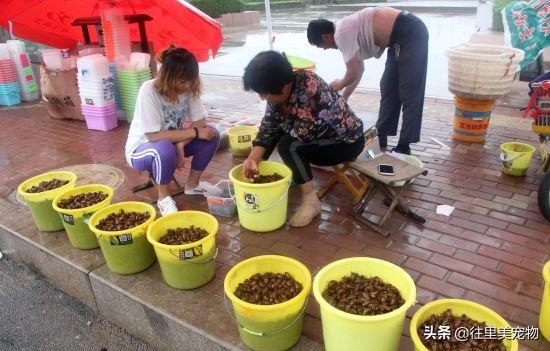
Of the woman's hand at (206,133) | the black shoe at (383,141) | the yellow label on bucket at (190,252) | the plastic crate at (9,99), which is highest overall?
the woman's hand at (206,133)

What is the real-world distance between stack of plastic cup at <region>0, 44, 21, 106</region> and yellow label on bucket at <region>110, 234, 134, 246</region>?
5.26 m

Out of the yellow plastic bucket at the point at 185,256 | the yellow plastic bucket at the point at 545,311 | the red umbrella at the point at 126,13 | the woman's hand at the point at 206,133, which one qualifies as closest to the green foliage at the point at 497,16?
the red umbrella at the point at 126,13

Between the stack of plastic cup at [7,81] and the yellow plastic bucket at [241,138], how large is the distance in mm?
4206

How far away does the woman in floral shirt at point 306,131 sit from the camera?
9.23ft

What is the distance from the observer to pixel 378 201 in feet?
A: 11.0

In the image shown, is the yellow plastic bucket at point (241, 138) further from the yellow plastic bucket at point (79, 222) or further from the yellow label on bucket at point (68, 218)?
the yellow label on bucket at point (68, 218)

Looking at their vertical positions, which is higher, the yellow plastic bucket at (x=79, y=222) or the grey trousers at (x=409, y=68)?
the grey trousers at (x=409, y=68)

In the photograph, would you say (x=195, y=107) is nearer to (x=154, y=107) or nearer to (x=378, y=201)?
(x=154, y=107)

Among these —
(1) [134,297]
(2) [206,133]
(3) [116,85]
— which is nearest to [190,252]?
(1) [134,297]

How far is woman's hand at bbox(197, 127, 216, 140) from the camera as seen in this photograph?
A: 130 inches

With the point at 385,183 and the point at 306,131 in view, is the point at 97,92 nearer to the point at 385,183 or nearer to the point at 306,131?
the point at 306,131

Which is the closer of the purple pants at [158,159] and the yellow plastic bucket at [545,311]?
the yellow plastic bucket at [545,311]

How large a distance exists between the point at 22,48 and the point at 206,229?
5.63m

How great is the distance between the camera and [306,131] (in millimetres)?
2912
